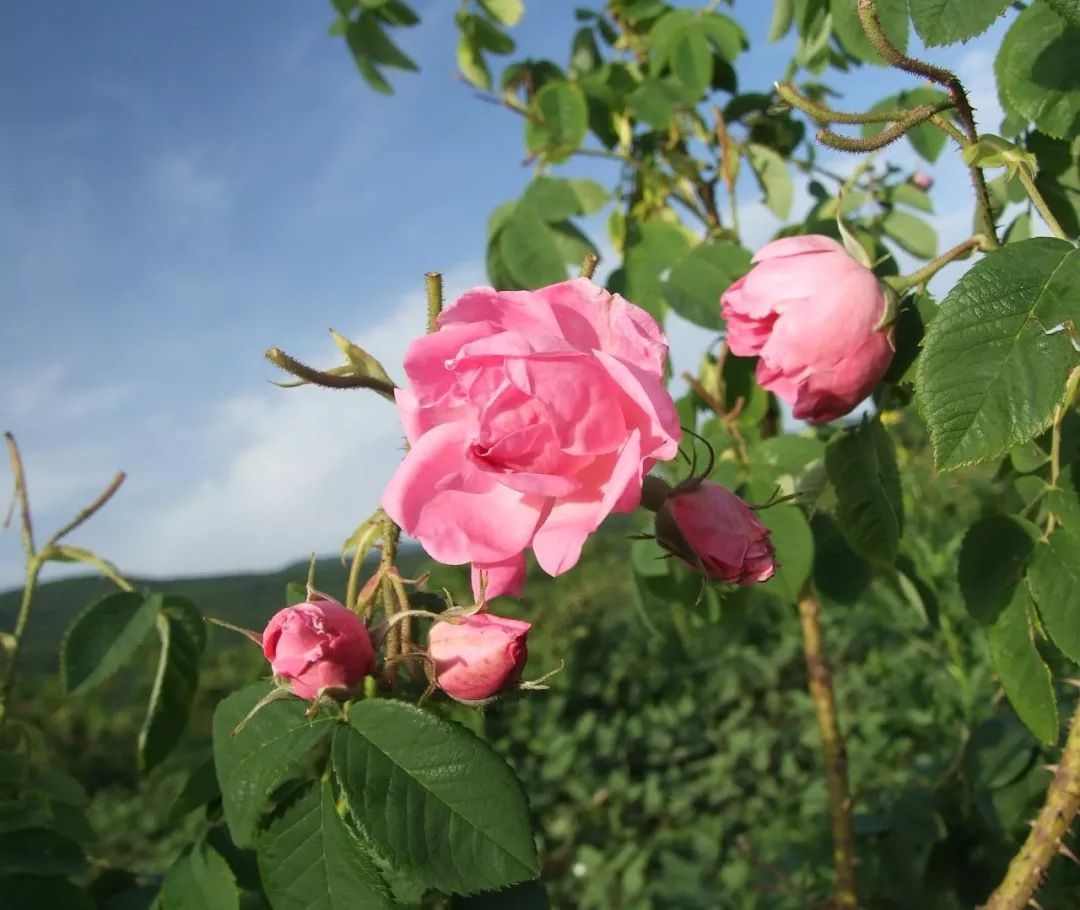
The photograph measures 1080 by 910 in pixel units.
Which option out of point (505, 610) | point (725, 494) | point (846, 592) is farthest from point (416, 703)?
point (505, 610)

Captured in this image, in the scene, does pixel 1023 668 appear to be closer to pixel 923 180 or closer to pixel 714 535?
pixel 714 535

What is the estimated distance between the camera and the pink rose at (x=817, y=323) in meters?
0.71

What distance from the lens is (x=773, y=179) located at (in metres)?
1.72

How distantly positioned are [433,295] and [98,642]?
0.64 metres

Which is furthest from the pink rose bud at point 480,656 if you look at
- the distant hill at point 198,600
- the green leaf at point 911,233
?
the distant hill at point 198,600

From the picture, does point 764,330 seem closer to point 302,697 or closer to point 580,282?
point 580,282

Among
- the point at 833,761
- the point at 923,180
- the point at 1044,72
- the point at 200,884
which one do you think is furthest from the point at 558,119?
the point at 200,884

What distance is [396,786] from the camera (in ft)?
1.96

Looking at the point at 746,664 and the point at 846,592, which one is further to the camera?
the point at 746,664

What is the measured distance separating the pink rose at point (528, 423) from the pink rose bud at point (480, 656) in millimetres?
51

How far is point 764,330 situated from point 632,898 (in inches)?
94.9

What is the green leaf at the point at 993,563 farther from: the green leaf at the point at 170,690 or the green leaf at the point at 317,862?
the green leaf at the point at 170,690

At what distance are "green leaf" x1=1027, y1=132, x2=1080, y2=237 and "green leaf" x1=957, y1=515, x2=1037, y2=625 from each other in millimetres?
314

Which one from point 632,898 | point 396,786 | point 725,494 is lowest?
point 632,898
